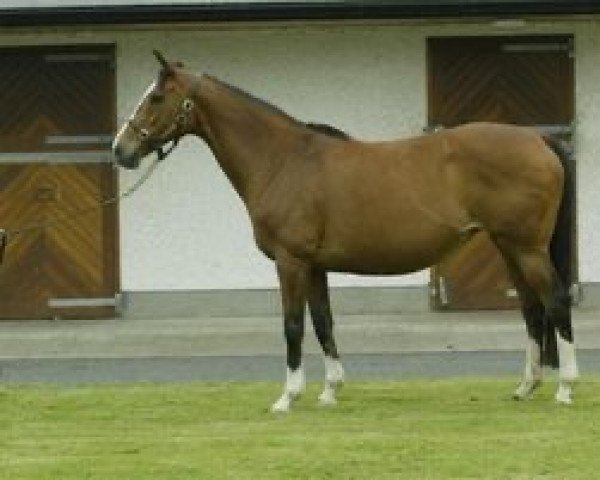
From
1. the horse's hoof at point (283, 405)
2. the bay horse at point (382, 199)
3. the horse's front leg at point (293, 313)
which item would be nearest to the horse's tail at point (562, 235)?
the bay horse at point (382, 199)

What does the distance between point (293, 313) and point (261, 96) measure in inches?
292

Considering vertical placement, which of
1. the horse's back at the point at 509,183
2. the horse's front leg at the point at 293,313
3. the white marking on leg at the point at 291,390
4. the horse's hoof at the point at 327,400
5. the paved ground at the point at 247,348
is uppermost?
the horse's back at the point at 509,183

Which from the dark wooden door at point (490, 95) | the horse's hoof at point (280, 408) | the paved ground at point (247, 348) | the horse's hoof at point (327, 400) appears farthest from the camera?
the dark wooden door at point (490, 95)

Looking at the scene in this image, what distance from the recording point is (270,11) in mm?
19266

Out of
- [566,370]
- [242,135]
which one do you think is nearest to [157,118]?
[242,135]

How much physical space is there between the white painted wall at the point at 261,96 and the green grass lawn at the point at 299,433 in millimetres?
5607

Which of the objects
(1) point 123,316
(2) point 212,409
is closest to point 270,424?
(2) point 212,409

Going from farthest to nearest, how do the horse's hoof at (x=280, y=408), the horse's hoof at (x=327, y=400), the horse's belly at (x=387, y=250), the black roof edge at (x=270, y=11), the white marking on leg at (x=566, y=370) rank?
the black roof edge at (x=270, y=11)
the horse's hoof at (x=327, y=400)
the horse's belly at (x=387, y=250)
the white marking on leg at (x=566, y=370)
the horse's hoof at (x=280, y=408)

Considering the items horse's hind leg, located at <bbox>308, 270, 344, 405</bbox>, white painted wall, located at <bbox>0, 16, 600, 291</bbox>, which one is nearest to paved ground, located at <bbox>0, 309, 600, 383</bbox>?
white painted wall, located at <bbox>0, 16, 600, 291</bbox>

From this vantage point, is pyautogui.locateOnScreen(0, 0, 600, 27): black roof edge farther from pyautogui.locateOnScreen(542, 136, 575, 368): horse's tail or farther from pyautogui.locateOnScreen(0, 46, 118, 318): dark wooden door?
pyautogui.locateOnScreen(542, 136, 575, 368): horse's tail

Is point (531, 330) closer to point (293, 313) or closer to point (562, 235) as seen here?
point (562, 235)

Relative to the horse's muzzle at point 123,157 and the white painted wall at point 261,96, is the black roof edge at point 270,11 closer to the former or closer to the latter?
the white painted wall at point 261,96

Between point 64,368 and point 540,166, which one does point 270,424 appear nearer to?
point 540,166

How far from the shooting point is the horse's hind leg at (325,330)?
13383mm
